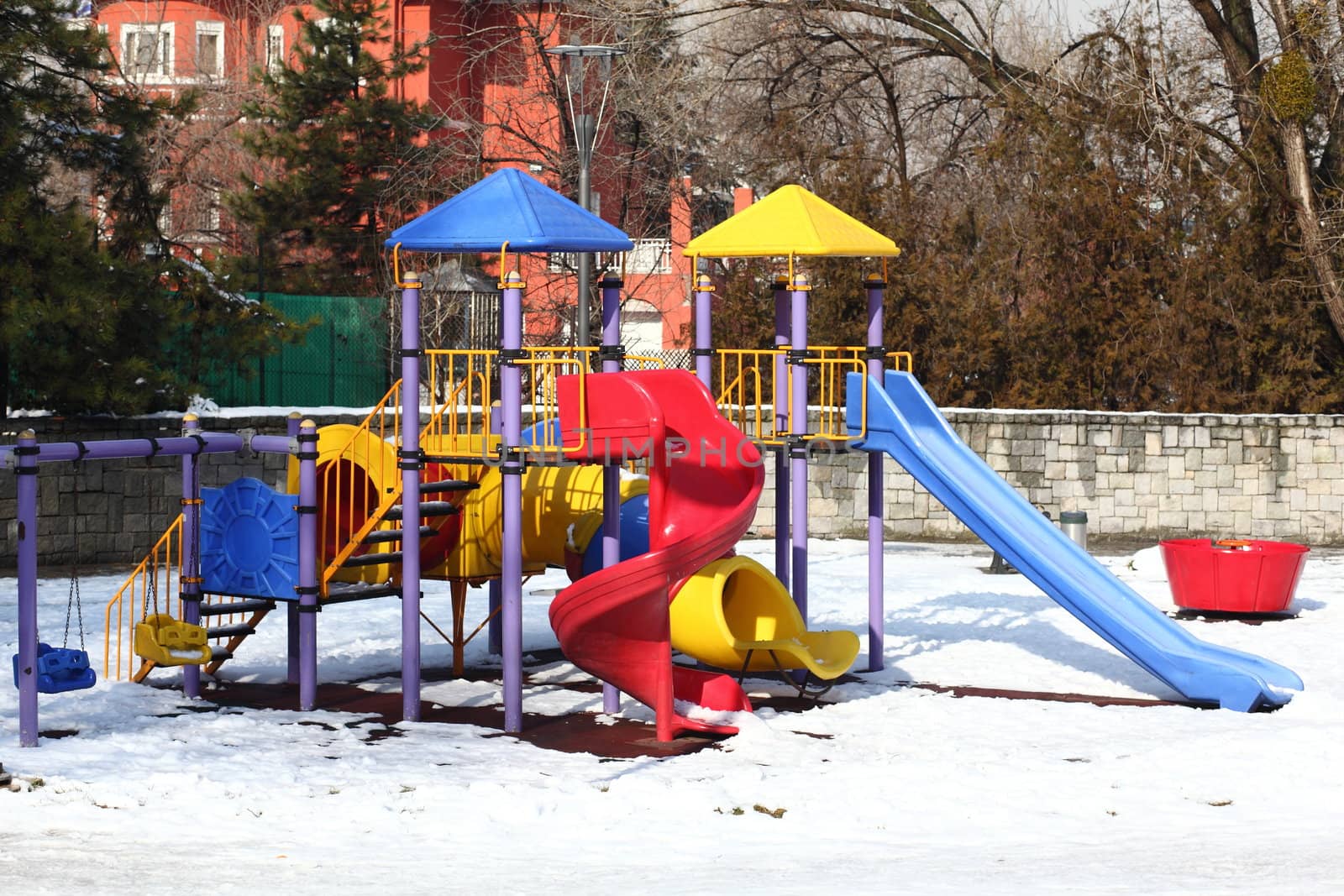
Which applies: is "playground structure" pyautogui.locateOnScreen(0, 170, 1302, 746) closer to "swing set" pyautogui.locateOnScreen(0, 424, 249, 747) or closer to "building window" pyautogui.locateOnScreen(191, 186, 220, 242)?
"swing set" pyautogui.locateOnScreen(0, 424, 249, 747)

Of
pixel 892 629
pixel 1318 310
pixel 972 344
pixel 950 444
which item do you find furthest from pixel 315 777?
pixel 1318 310

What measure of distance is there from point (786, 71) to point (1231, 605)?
51.7 ft

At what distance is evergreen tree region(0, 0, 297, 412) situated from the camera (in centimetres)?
1844

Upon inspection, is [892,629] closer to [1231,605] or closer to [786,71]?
[1231,605]

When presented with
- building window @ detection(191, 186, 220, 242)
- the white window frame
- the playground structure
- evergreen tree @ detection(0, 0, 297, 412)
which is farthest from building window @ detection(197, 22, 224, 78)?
the playground structure

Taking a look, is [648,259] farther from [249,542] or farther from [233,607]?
[249,542]

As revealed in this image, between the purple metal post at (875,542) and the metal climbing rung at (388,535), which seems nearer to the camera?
the metal climbing rung at (388,535)

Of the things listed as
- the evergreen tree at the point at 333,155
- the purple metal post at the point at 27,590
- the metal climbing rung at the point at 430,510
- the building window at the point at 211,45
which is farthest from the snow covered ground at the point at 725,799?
the building window at the point at 211,45

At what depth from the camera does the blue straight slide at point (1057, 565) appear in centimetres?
1157

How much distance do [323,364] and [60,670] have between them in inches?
553

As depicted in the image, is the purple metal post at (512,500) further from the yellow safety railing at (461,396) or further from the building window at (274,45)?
the building window at (274,45)

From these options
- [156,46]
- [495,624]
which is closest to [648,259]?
[156,46]

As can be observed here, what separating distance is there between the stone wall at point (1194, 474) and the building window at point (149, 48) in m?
22.7

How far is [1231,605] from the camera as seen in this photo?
590 inches
